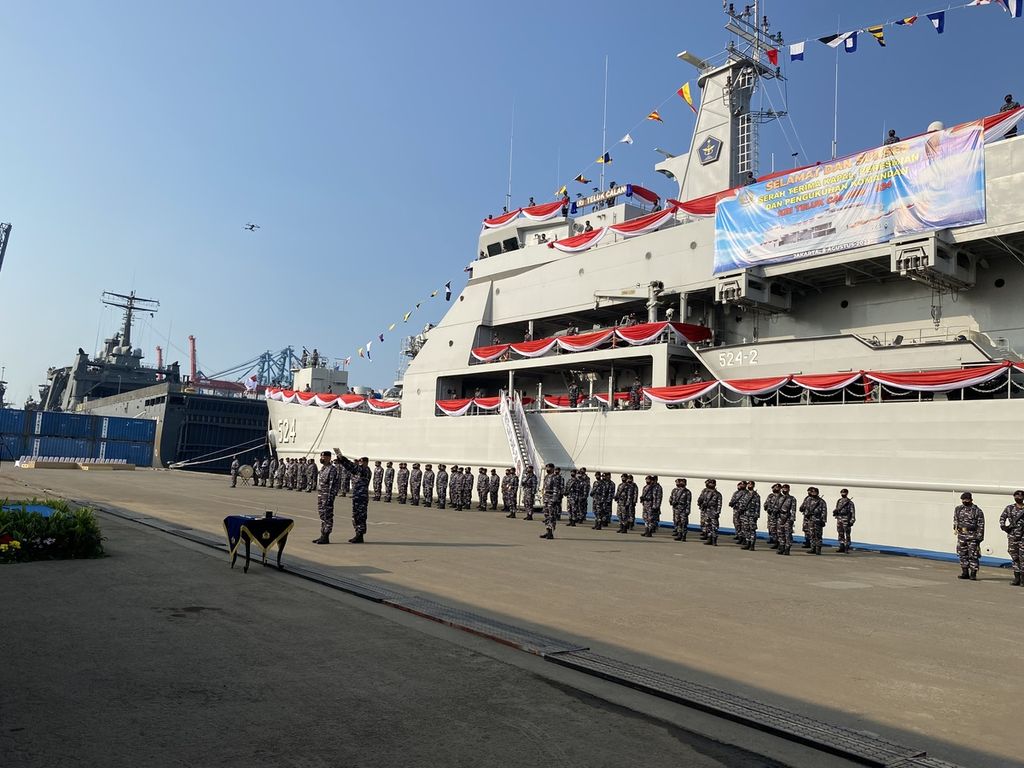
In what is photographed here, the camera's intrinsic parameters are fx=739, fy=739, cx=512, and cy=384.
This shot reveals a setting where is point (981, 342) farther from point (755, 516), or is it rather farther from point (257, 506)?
point (257, 506)

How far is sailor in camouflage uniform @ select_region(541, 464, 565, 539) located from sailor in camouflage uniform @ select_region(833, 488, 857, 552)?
5134 mm

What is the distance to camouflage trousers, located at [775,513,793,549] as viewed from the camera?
13.1 meters

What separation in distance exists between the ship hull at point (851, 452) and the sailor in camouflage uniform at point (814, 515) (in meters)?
1.18

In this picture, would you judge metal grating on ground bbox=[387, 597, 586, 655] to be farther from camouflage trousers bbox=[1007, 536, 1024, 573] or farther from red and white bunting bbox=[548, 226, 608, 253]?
red and white bunting bbox=[548, 226, 608, 253]

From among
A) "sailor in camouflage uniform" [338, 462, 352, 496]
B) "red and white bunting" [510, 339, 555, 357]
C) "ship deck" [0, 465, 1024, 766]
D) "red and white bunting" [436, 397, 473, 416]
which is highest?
"red and white bunting" [510, 339, 555, 357]

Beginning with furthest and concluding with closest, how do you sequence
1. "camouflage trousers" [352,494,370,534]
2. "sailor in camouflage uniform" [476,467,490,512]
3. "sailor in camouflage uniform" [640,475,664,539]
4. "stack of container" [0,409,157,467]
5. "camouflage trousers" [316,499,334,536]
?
1. "stack of container" [0,409,157,467]
2. "sailor in camouflage uniform" [476,467,490,512]
3. "sailor in camouflage uniform" [640,475,664,539]
4. "camouflage trousers" [352,494,370,534]
5. "camouflage trousers" [316,499,334,536]

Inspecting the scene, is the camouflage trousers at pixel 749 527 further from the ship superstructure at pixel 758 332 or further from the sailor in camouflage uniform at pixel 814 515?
the ship superstructure at pixel 758 332

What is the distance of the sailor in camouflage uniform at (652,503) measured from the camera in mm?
15539

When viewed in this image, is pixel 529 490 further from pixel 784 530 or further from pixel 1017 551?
pixel 1017 551

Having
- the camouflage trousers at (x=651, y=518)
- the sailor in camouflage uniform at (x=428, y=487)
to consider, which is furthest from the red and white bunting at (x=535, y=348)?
the camouflage trousers at (x=651, y=518)

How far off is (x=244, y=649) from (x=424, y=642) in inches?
50.5

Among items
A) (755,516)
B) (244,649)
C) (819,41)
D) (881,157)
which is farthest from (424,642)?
(819,41)

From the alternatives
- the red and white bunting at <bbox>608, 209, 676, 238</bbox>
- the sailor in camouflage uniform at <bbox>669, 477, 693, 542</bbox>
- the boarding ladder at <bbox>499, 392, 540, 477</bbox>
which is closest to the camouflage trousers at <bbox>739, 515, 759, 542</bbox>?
the sailor in camouflage uniform at <bbox>669, 477, 693, 542</bbox>

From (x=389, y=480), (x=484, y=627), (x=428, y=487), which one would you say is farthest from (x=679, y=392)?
(x=484, y=627)
